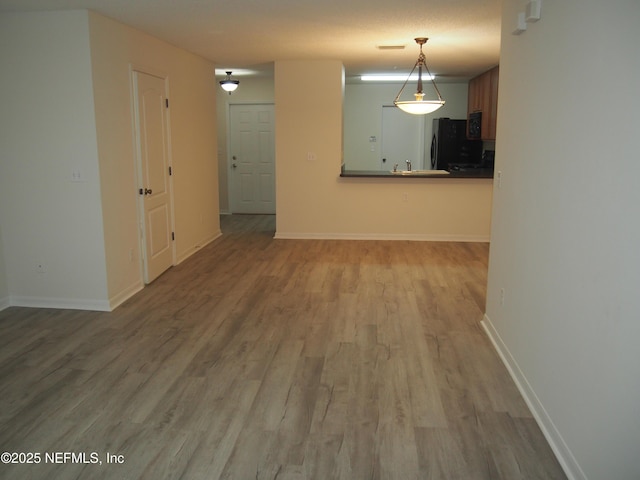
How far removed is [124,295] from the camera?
16.1ft

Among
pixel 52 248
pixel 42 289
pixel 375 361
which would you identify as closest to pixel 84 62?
pixel 52 248

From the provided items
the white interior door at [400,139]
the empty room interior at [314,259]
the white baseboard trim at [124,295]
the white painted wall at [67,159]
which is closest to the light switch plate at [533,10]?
the empty room interior at [314,259]

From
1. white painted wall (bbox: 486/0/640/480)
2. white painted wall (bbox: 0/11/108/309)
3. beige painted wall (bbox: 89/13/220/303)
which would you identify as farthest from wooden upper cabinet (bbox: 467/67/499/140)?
white painted wall (bbox: 0/11/108/309)

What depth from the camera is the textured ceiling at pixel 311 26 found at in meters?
4.07

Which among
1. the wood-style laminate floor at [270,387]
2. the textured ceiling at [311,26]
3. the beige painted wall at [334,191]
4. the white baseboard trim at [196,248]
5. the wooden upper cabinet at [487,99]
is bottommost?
the wood-style laminate floor at [270,387]

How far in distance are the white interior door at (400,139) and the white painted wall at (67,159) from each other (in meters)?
6.01

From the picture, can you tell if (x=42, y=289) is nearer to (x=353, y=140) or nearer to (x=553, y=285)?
(x=553, y=285)

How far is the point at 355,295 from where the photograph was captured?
200 inches

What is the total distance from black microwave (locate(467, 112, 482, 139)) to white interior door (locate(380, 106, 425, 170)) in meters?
1.40

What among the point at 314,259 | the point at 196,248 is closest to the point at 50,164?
the point at 196,248

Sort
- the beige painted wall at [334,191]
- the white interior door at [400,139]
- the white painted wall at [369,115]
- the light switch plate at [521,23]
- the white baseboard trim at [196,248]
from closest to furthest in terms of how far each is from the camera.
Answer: the light switch plate at [521,23]
the white baseboard trim at [196,248]
the beige painted wall at [334,191]
the white painted wall at [369,115]
the white interior door at [400,139]

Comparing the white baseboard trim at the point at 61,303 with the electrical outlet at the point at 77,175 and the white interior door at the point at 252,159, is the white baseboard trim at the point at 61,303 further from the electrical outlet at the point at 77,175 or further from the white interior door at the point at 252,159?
the white interior door at the point at 252,159

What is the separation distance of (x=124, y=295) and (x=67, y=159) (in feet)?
4.28

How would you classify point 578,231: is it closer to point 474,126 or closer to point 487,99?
point 487,99
